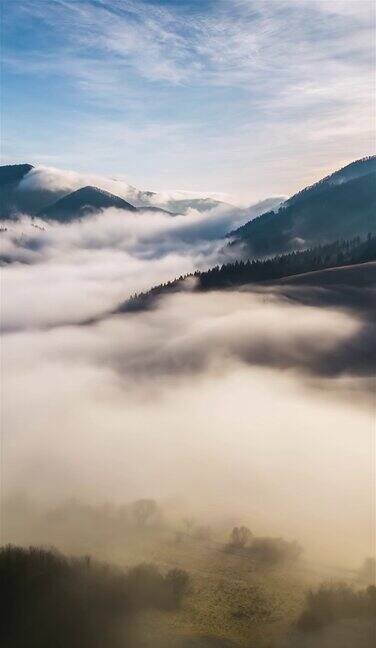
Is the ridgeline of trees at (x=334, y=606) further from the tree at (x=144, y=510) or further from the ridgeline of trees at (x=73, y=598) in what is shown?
the tree at (x=144, y=510)

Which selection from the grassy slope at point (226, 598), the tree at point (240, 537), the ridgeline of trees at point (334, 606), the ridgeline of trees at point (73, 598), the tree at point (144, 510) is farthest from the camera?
the tree at point (144, 510)

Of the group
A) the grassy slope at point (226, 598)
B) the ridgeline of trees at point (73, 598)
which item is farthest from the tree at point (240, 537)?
the ridgeline of trees at point (73, 598)

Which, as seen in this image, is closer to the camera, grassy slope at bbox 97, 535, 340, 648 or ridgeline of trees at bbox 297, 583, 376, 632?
grassy slope at bbox 97, 535, 340, 648

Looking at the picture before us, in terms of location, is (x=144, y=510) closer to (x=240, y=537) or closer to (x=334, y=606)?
(x=240, y=537)

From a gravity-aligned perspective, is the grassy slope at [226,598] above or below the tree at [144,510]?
below

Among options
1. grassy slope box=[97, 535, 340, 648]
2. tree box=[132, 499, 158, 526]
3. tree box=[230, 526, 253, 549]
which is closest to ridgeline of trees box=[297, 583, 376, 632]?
grassy slope box=[97, 535, 340, 648]

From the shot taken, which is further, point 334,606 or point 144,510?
point 144,510

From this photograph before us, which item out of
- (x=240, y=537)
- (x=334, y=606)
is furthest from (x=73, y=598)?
(x=334, y=606)

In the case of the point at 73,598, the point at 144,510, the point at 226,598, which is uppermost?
the point at 144,510

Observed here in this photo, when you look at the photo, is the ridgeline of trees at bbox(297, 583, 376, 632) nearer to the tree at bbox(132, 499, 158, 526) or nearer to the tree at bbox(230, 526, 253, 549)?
the tree at bbox(230, 526, 253, 549)
